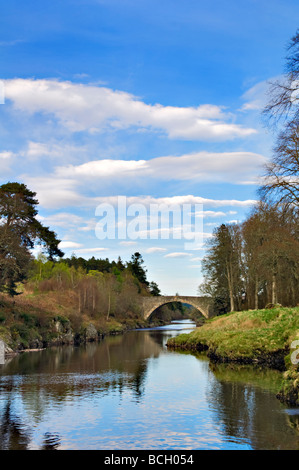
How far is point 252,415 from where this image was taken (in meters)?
18.5

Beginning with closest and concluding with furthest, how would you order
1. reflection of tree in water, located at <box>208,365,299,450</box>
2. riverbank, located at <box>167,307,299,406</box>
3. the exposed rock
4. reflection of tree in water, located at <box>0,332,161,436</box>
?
reflection of tree in water, located at <box>208,365,299,450</box>, reflection of tree in water, located at <box>0,332,161,436</box>, riverbank, located at <box>167,307,299,406</box>, the exposed rock

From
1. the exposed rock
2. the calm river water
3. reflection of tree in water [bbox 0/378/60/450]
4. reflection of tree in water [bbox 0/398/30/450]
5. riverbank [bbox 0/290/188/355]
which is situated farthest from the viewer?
the exposed rock

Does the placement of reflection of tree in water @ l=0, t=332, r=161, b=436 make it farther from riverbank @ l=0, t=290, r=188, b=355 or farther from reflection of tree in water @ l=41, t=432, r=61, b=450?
riverbank @ l=0, t=290, r=188, b=355

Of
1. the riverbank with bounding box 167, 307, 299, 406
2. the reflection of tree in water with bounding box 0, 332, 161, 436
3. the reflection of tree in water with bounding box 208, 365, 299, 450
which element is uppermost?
the riverbank with bounding box 167, 307, 299, 406

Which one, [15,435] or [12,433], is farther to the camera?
[12,433]

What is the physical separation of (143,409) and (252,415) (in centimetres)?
459

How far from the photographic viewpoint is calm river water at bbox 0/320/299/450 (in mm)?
15367

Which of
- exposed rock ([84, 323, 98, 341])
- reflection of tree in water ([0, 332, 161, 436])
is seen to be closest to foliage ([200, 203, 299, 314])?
reflection of tree in water ([0, 332, 161, 436])

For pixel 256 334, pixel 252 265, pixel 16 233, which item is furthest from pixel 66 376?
pixel 252 265

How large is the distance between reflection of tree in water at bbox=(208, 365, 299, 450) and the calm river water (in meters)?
0.03

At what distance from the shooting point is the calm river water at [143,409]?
50.4ft

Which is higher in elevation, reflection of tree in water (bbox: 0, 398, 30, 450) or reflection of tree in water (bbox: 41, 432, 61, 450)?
reflection of tree in water (bbox: 41, 432, 61, 450)

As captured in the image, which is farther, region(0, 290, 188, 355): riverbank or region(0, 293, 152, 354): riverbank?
region(0, 290, 188, 355): riverbank

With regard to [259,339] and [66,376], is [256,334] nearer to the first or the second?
[259,339]
